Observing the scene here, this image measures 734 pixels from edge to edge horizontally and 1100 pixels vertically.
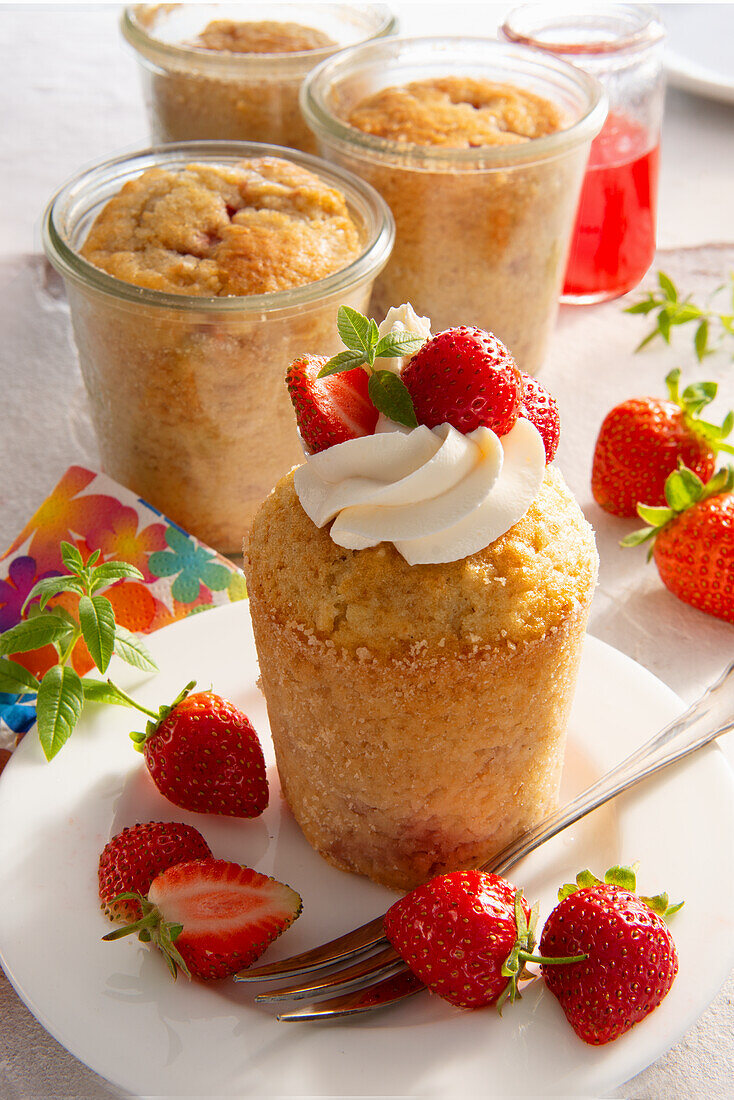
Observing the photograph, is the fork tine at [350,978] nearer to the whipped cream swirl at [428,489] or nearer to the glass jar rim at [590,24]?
the whipped cream swirl at [428,489]

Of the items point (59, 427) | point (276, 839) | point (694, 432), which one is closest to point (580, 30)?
point (694, 432)

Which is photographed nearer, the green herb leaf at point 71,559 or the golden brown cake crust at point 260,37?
the green herb leaf at point 71,559

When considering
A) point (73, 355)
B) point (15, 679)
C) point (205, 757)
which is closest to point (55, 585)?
point (15, 679)

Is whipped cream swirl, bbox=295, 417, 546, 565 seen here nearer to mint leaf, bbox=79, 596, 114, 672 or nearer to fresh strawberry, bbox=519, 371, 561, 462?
fresh strawberry, bbox=519, 371, 561, 462

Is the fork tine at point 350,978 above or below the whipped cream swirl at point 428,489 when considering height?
below

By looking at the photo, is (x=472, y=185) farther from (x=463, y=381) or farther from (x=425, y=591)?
(x=425, y=591)

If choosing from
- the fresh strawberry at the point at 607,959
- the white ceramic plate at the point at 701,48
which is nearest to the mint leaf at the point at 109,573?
the fresh strawberry at the point at 607,959

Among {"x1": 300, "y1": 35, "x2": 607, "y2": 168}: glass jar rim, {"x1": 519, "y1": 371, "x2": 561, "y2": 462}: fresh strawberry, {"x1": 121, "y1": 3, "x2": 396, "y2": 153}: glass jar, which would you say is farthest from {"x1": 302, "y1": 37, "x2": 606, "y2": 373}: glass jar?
Result: {"x1": 519, "y1": 371, "x2": 561, "y2": 462}: fresh strawberry
